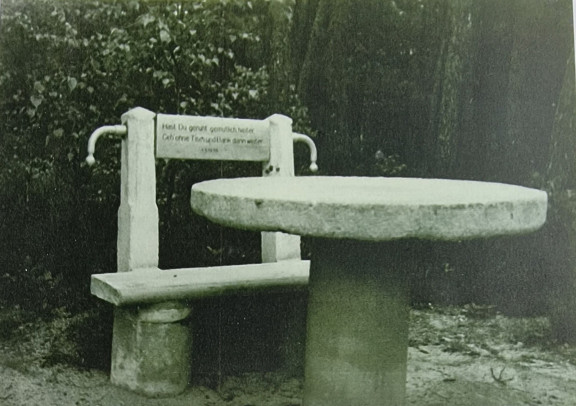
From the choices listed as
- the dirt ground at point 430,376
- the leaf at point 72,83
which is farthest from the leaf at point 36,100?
the dirt ground at point 430,376

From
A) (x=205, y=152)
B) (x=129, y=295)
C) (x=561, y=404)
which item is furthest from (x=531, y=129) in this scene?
(x=129, y=295)

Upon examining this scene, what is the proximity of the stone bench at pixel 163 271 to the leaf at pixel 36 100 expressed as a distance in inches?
31.3

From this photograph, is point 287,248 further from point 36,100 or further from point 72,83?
point 36,100

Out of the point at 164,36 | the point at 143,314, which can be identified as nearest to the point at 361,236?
the point at 143,314

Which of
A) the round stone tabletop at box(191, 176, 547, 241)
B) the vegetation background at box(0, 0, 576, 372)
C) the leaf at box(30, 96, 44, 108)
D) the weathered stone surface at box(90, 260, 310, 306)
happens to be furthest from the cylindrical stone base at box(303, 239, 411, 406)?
the leaf at box(30, 96, 44, 108)

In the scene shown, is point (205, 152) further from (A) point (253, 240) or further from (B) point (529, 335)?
(B) point (529, 335)

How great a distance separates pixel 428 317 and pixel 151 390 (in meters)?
2.01

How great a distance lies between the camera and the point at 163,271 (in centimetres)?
332

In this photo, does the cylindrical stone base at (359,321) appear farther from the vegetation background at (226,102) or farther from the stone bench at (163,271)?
the vegetation background at (226,102)

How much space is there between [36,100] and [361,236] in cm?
253

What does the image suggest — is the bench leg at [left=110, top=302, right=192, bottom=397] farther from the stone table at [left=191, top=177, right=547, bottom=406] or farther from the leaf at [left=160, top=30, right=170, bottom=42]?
the leaf at [left=160, top=30, right=170, bottom=42]

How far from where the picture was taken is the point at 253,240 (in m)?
4.19

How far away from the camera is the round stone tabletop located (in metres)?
2.13

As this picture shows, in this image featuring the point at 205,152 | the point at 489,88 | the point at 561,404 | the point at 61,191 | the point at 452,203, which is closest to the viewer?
the point at 452,203
